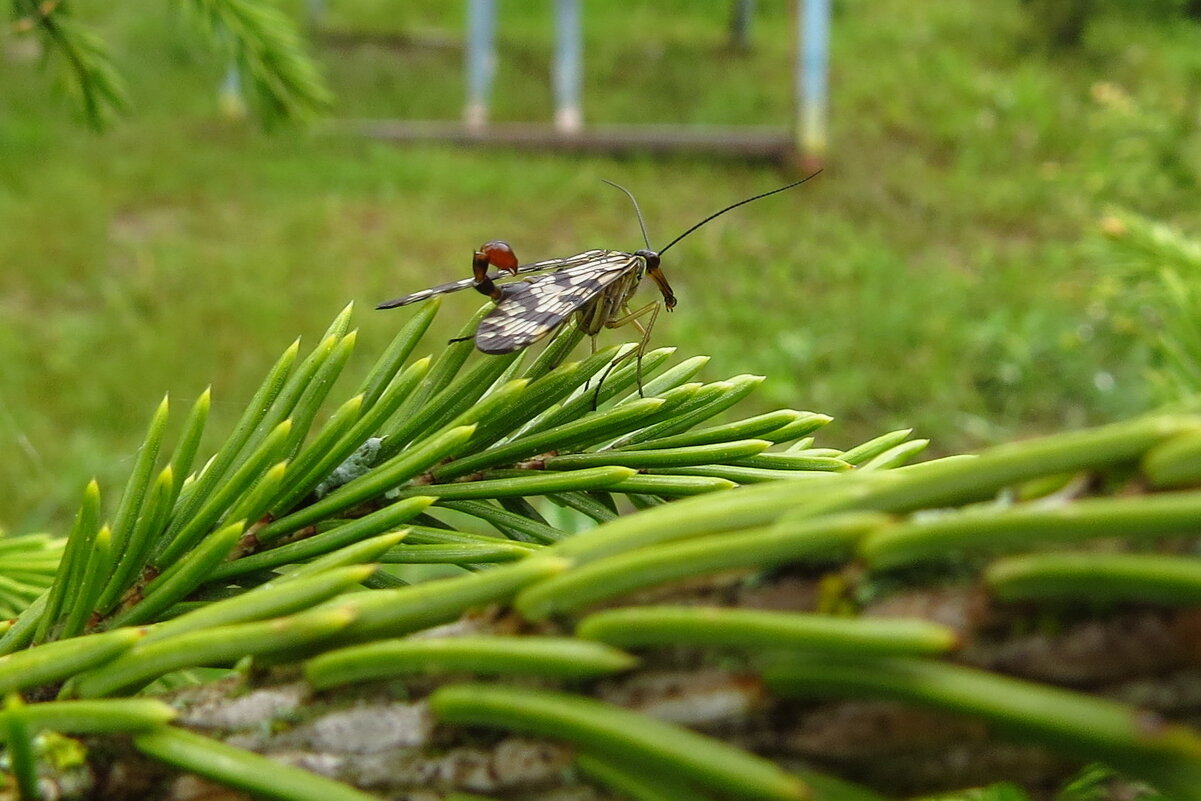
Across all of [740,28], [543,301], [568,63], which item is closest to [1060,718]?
[543,301]

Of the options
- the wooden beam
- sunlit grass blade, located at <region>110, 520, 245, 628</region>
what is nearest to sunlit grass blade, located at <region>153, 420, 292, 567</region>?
sunlit grass blade, located at <region>110, 520, 245, 628</region>

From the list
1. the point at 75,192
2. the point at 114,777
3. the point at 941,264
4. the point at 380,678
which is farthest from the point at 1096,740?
the point at 75,192

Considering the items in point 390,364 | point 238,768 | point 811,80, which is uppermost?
point 811,80

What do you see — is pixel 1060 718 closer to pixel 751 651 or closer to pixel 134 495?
pixel 751 651

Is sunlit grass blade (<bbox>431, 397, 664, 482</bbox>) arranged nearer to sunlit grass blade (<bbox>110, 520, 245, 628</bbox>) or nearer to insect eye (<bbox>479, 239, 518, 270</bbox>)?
sunlit grass blade (<bbox>110, 520, 245, 628</bbox>)

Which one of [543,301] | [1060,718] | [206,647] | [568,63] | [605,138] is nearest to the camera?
[1060,718]

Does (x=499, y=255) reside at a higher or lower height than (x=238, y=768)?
higher

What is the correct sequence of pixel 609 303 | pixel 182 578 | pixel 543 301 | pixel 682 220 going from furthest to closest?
pixel 682 220 < pixel 609 303 < pixel 543 301 < pixel 182 578
